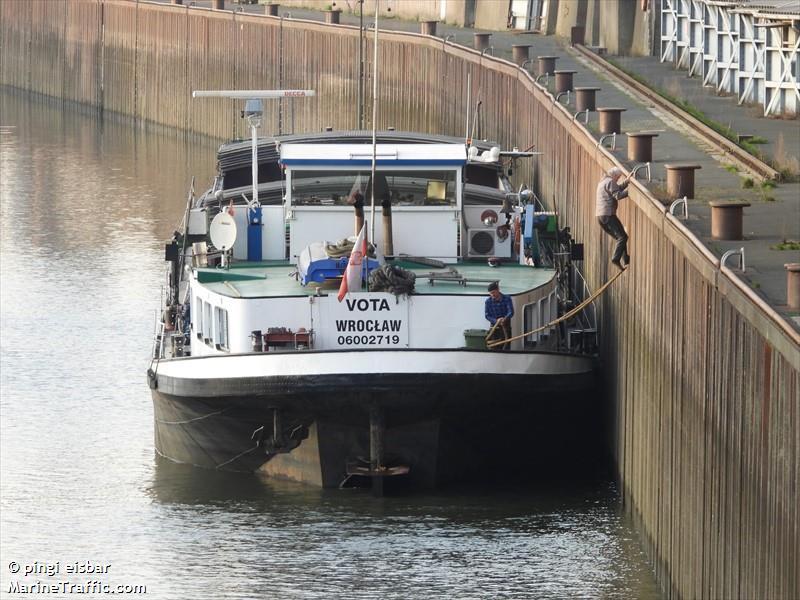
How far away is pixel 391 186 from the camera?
94.5ft

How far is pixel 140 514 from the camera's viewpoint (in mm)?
26734

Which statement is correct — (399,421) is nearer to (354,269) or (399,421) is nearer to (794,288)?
(354,269)

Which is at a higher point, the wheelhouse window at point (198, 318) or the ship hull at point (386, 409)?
the wheelhouse window at point (198, 318)

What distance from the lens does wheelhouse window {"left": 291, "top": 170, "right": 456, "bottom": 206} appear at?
28688 millimetres

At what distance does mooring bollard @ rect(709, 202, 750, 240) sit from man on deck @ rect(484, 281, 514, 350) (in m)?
3.47

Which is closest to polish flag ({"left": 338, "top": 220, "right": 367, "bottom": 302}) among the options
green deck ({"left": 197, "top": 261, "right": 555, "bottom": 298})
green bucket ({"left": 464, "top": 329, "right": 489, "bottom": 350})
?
green deck ({"left": 197, "top": 261, "right": 555, "bottom": 298})

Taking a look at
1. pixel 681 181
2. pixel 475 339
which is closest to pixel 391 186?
pixel 475 339

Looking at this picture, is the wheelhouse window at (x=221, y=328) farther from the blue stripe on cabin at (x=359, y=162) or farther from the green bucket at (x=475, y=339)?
the green bucket at (x=475, y=339)

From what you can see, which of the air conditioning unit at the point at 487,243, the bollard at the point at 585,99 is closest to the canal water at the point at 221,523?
the air conditioning unit at the point at 487,243

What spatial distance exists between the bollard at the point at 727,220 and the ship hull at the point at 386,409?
352 centimetres

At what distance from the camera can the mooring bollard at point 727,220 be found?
22469 mm

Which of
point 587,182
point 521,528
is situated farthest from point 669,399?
point 587,182

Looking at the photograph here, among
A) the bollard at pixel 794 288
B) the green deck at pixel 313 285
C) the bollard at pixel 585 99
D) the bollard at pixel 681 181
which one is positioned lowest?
the green deck at pixel 313 285

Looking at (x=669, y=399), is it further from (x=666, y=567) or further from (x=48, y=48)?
(x=48, y=48)
